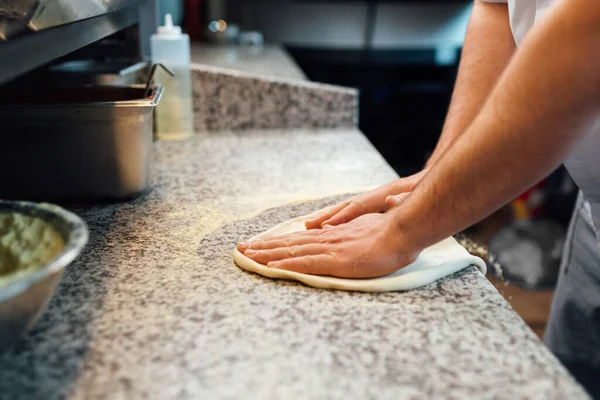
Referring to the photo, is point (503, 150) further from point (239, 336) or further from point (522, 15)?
point (522, 15)

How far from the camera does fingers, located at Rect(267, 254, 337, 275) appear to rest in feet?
2.42

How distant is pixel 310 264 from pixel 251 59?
5.02 feet

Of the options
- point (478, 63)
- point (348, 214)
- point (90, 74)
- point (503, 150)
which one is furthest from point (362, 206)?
point (90, 74)

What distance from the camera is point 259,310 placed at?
665 mm

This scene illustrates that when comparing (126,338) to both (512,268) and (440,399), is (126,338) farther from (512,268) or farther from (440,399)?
(512,268)

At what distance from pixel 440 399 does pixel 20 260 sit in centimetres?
45

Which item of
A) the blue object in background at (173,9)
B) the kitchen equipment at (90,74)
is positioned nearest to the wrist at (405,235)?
the kitchen equipment at (90,74)

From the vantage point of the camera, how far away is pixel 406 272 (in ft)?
2.44

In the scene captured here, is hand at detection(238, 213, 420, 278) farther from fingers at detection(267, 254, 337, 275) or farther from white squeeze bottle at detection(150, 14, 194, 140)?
white squeeze bottle at detection(150, 14, 194, 140)

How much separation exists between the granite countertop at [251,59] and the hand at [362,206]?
0.87 meters

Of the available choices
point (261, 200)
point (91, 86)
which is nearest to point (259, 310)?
point (261, 200)

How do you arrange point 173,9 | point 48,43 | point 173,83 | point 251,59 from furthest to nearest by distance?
point 173,9 → point 251,59 → point 173,83 → point 48,43

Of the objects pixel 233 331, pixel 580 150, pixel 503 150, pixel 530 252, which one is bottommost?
pixel 530 252

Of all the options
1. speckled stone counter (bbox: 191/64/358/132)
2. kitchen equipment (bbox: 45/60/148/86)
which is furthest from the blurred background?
kitchen equipment (bbox: 45/60/148/86)
